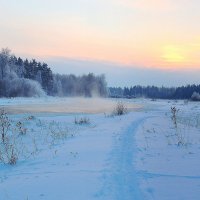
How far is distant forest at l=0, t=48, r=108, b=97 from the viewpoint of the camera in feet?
270

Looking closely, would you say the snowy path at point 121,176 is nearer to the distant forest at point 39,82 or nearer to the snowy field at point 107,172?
the snowy field at point 107,172

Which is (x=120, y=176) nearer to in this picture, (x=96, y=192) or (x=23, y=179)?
(x=96, y=192)

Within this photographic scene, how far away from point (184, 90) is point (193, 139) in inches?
5832

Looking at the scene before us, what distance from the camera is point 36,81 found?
9444 centimetres

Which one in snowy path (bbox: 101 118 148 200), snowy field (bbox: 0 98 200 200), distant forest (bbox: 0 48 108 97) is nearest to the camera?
snowy path (bbox: 101 118 148 200)

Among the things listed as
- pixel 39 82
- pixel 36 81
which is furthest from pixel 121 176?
pixel 39 82

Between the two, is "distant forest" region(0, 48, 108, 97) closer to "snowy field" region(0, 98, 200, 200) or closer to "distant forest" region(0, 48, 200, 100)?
"distant forest" region(0, 48, 200, 100)

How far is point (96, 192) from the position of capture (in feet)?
21.6

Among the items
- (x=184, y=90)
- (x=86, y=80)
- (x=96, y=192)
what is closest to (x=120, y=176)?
(x=96, y=192)

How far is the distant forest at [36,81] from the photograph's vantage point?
8238 centimetres

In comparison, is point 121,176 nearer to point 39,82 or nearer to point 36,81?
point 36,81

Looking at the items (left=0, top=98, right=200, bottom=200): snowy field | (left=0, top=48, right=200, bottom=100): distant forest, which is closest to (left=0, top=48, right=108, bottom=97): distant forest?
(left=0, top=48, right=200, bottom=100): distant forest

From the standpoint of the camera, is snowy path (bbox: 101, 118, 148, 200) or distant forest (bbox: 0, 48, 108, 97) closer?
snowy path (bbox: 101, 118, 148, 200)

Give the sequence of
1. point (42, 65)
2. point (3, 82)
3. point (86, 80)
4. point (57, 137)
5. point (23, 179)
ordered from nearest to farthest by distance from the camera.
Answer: point (23, 179) < point (57, 137) < point (3, 82) < point (42, 65) < point (86, 80)
